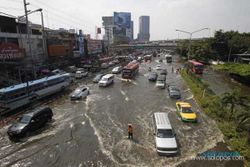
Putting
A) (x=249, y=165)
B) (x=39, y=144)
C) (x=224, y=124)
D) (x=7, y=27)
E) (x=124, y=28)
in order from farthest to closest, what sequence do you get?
(x=124, y=28), (x=7, y=27), (x=224, y=124), (x=39, y=144), (x=249, y=165)

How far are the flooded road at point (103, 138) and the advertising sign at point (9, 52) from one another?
49.7 feet

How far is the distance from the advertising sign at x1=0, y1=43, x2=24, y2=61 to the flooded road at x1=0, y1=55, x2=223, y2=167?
15157 millimetres

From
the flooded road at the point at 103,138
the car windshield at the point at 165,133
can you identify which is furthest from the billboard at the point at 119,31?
the car windshield at the point at 165,133

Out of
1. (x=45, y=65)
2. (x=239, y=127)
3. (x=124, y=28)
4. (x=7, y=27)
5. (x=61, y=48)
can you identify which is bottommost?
(x=239, y=127)

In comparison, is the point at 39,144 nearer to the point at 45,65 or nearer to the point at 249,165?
the point at 249,165

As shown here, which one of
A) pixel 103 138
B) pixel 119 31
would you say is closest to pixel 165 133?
pixel 103 138

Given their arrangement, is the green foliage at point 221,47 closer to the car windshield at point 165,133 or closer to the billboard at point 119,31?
the car windshield at point 165,133

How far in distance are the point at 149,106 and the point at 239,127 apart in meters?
13.7

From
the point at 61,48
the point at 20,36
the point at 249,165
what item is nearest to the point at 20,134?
the point at 249,165

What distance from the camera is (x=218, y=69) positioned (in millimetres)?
69312

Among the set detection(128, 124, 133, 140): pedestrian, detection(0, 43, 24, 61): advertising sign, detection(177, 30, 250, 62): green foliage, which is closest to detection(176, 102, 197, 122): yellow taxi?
detection(128, 124, 133, 140): pedestrian

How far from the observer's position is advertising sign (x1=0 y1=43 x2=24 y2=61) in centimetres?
3853

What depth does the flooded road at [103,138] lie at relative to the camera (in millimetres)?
17719

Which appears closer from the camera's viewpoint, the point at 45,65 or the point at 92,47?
the point at 45,65
